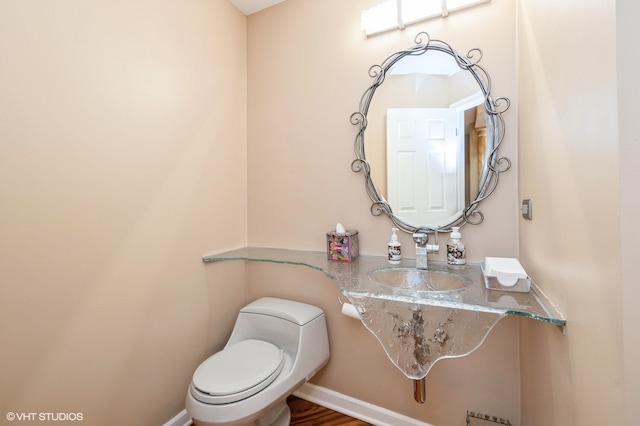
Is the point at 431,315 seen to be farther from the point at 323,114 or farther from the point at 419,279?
the point at 323,114

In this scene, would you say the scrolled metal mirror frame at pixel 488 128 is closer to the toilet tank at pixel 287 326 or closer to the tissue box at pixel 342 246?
the tissue box at pixel 342 246

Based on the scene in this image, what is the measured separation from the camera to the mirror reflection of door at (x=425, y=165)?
4.28 feet

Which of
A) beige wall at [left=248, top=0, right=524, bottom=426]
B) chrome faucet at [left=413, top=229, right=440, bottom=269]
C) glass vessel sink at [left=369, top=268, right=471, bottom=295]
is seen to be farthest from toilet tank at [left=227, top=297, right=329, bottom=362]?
chrome faucet at [left=413, top=229, right=440, bottom=269]

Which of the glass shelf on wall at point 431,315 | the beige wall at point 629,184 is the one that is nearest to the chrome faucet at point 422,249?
the glass shelf on wall at point 431,315

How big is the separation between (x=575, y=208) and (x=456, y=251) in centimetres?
63

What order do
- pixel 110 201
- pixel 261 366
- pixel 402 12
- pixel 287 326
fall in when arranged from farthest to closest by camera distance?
pixel 287 326
pixel 402 12
pixel 261 366
pixel 110 201

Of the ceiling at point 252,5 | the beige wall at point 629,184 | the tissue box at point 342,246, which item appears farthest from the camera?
the ceiling at point 252,5

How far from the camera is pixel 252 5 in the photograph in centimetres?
174

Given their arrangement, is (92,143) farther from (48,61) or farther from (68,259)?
(68,259)

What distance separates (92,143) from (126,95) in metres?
0.27

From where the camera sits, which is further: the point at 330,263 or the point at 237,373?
the point at 330,263

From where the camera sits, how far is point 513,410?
1.19m

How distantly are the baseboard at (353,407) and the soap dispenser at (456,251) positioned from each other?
0.83 m

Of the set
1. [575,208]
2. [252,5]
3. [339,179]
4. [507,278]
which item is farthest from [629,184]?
[252,5]
